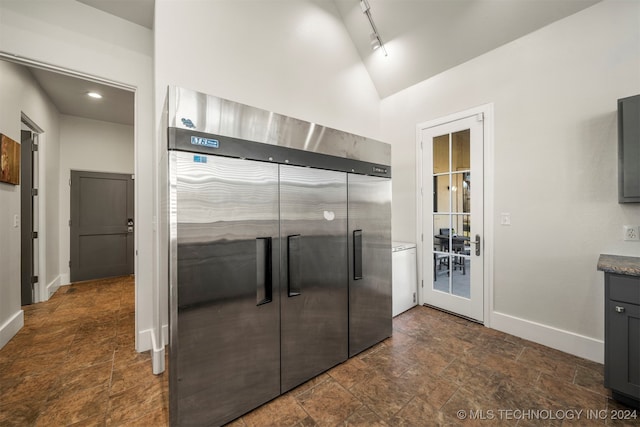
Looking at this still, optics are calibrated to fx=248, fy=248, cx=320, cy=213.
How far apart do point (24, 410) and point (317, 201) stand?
2418 millimetres

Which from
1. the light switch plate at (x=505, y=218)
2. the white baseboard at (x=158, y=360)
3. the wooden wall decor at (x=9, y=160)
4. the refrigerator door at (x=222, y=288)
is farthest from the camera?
the light switch plate at (x=505, y=218)

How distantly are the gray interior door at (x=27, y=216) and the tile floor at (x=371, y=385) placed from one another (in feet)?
3.54

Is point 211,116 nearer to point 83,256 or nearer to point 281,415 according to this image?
point 281,415

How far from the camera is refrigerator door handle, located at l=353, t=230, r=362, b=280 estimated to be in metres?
2.23

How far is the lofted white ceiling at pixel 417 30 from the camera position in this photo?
2320mm

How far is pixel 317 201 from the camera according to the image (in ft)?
6.39

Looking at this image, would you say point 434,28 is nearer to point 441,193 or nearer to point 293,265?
point 441,193

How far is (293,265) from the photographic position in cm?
180

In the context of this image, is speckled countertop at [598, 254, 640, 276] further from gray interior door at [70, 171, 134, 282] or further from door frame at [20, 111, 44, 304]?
gray interior door at [70, 171, 134, 282]

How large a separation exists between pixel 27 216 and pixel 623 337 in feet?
20.7

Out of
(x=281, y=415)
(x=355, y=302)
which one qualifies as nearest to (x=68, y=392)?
(x=281, y=415)

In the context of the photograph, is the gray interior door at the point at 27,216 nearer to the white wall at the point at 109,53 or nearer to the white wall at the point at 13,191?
the white wall at the point at 13,191

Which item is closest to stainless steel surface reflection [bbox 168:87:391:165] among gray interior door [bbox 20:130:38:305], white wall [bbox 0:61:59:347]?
white wall [bbox 0:61:59:347]

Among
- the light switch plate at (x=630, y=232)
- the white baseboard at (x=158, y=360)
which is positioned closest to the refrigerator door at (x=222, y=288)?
the white baseboard at (x=158, y=360)
